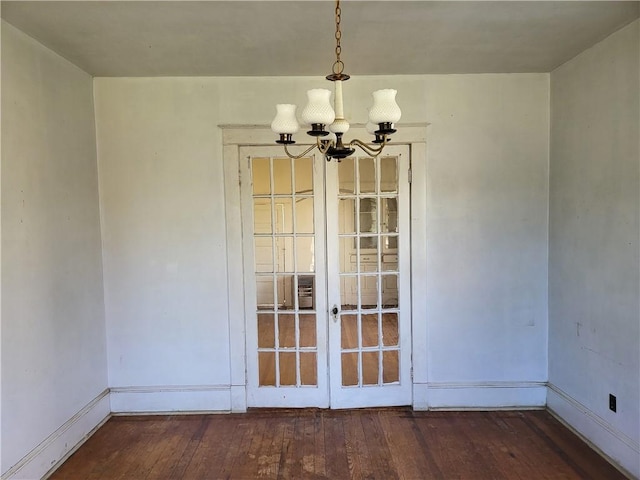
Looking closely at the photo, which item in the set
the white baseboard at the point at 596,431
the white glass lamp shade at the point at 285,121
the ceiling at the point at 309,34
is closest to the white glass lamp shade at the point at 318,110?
the white glass lamp shade at the point at 285,121

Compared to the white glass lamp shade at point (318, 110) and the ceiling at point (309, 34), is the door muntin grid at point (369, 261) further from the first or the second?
the white glass lamp shade at point (318, 110)

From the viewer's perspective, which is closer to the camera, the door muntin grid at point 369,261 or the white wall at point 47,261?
the white wall at point 47,261

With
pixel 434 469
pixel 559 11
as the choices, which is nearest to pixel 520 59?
pixel 559 11

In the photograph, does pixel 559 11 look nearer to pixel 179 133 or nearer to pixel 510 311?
pixel 510 311

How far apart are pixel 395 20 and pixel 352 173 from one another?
1258 mm

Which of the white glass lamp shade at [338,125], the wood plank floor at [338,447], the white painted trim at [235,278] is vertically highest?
the white glass lamp shade at [338,125]

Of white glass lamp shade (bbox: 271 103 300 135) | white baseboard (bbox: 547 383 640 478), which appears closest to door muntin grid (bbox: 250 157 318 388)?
white glass lamp shade (bbox: 271 103 300 135)

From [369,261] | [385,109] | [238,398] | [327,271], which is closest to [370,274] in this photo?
[369,261]

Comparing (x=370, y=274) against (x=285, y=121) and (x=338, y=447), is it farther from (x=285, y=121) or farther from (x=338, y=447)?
(x=285, y=121)

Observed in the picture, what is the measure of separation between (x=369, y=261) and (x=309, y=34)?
175cm

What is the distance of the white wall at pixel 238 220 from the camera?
10.8 feet

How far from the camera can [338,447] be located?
291 centimetres

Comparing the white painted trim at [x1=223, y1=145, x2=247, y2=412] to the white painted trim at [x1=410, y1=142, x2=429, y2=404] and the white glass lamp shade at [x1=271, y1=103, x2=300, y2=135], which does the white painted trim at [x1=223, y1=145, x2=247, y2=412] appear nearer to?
the white painted trim at [x1=410, y1=142, x2=429, y2=404]

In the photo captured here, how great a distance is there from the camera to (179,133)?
10.9ft
